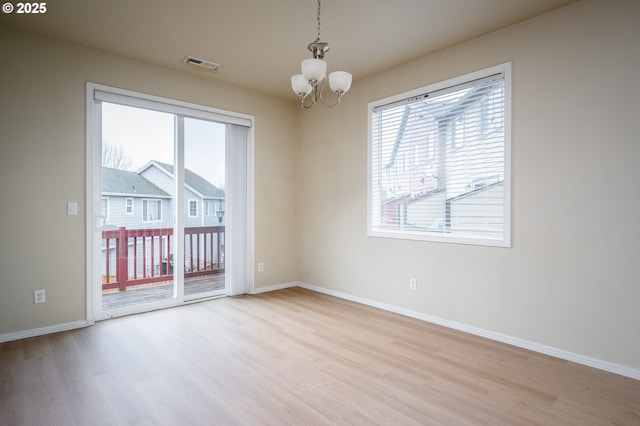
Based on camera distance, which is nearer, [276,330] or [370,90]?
[276,330]

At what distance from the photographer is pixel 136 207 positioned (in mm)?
3865

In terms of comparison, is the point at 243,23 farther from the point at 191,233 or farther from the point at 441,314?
the point at 441,314

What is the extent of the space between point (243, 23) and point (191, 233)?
2471 mm

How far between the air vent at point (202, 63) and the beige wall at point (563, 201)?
2166mm

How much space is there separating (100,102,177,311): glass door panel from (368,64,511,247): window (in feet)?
8.02

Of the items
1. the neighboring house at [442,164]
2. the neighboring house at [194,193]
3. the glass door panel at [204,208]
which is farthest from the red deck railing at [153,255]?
the neighboring house at [442,164]

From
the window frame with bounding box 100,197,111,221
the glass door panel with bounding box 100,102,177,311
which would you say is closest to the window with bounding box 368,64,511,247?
the glass door panel with bounding box 100,102,177,311

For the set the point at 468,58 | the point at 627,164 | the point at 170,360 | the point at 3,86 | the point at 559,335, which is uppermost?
the point at 468,58

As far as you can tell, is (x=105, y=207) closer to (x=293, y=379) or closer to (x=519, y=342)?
(x=293, y=379)

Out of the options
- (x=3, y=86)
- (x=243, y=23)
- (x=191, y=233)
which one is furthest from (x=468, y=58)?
(x=3, y=86)

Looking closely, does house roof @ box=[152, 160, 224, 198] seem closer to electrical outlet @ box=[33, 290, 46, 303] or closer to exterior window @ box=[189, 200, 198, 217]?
exterior window @ box=[189, 200, 198, 217]

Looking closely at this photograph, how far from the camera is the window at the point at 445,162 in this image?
3139 millimetres

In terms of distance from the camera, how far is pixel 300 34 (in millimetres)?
3176

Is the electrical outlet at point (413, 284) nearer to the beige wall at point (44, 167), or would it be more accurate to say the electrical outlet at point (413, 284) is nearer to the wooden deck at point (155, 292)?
the wooden deck at point (155, 292)
